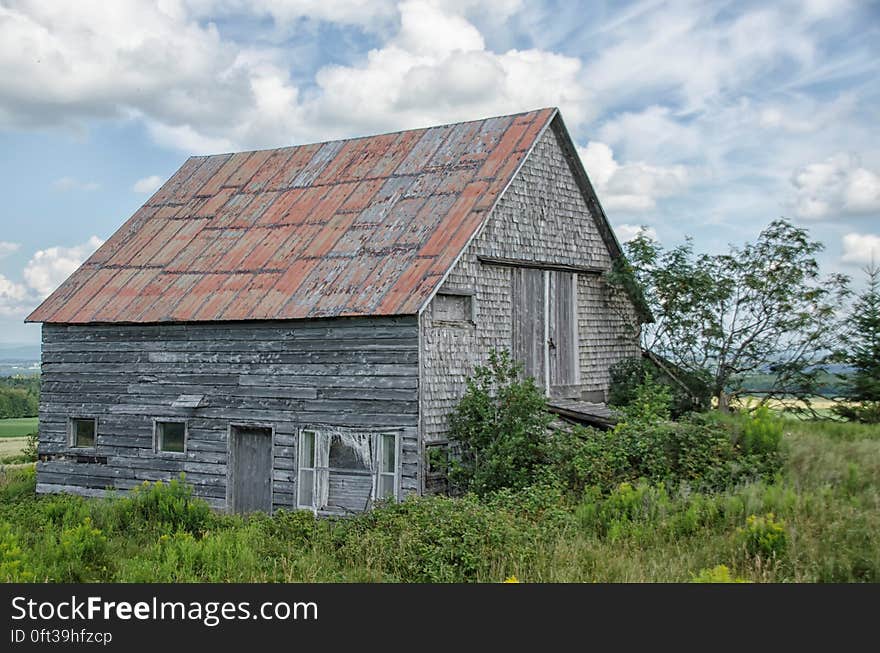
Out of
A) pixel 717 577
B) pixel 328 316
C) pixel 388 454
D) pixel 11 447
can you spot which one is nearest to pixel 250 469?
pixel 388 454

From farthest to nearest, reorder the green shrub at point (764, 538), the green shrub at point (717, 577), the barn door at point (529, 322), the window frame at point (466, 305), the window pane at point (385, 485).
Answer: the barn door at point (529, 322)
the window frame at point (466, 305)
the window pane at point (385, 485)
the green shrub at point (764, 538)
the green shrub at point (717, 577)

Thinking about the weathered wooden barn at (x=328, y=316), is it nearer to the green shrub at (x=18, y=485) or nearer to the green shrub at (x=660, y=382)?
the green shrub at (x=660, y=382)

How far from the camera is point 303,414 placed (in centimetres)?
1639

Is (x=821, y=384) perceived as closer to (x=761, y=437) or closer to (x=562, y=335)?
(x=562, y=335)

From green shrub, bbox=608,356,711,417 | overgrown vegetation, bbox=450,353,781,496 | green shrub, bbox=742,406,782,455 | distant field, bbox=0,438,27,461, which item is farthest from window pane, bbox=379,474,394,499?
distant field, bbox=0,438,27,461

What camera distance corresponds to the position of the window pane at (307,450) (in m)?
16.4

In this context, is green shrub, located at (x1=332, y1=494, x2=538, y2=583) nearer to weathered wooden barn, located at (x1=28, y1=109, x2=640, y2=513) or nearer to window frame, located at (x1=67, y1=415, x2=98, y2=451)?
weathered wooden barn, located at (x1=28, y1=109, x2=640, y2=513)

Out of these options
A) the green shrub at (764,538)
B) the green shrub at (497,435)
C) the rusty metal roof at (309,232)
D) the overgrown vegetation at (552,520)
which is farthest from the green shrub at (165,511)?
the green shrub at (764,538)

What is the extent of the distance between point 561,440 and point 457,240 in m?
3.75

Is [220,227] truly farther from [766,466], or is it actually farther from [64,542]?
[766,466]

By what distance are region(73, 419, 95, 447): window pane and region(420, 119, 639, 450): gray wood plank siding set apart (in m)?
7.85

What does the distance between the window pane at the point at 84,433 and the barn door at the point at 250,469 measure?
3.75 m

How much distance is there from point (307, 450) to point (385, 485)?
5.52ft
